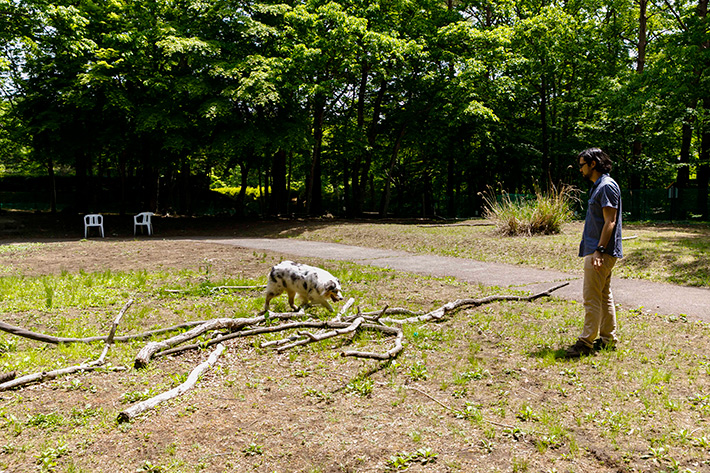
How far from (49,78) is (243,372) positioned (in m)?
21.0

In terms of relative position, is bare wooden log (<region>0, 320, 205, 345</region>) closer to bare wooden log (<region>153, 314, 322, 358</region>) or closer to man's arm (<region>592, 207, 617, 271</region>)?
bare wooden log (<region>153, 314, 322, 358</region>)

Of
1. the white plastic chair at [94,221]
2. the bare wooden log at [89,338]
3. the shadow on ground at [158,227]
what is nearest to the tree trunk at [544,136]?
the shadow on ground at [158,227]

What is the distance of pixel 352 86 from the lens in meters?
26.2

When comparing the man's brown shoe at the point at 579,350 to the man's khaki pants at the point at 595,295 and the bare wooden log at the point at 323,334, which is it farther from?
the bare wooden log at the point at 323,334

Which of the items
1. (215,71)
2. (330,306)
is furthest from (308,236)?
(330,306)

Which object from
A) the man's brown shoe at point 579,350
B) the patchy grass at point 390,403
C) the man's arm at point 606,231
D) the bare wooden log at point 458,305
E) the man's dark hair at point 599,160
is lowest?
the patchy grass at point 390,403

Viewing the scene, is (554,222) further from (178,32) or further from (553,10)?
(553,10)

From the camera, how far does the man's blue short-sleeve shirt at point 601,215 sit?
498 centimetres

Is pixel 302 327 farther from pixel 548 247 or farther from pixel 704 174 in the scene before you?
pixel 704 174

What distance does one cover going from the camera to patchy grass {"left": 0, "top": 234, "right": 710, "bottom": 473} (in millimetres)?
3318

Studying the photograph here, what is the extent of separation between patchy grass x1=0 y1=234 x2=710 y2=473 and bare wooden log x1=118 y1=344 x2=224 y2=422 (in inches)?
2.6

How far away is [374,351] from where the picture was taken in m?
5.34

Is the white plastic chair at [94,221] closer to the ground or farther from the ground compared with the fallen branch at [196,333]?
farther from the ground

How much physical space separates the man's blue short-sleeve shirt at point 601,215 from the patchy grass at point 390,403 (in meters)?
1.05
